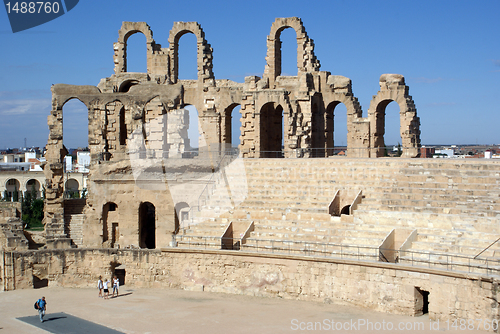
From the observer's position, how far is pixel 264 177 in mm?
24500

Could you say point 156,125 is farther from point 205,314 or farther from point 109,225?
point 205,314

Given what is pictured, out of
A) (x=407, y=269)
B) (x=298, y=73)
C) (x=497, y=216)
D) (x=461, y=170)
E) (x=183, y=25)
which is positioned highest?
(x=183, y=25)

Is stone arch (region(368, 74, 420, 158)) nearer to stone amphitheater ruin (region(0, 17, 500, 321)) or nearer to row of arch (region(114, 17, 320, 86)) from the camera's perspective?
stone amphitheater ruin (region(0, 17, 500, 321))

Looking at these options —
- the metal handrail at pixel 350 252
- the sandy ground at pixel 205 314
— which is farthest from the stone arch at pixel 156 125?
the sandy ground at pixel 205 314

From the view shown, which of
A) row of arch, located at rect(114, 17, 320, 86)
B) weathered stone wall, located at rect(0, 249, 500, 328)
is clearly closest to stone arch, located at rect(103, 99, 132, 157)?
row of arch, located at rect(114, 17, 320, 86)

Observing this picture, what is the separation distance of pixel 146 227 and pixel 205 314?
9.64 meters

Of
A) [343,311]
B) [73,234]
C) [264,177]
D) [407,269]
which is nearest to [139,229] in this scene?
[73,234]

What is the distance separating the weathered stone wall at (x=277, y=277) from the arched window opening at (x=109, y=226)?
196 cm

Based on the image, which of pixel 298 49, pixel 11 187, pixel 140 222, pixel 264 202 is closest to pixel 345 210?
pixel 264 202

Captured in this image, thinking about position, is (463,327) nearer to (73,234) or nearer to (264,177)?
(264,177)

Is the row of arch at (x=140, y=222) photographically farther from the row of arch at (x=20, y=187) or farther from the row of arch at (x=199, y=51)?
the row of arch at (x=20, y=187)

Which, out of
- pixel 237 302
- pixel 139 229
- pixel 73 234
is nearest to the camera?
pixel 237 302

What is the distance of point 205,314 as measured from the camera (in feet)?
61.3

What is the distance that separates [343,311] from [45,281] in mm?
12165
